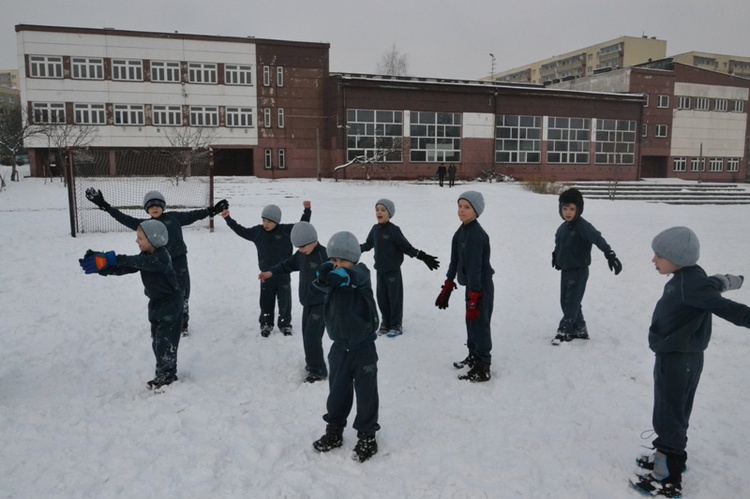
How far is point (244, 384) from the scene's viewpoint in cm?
543

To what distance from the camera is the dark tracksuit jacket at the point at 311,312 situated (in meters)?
5.41

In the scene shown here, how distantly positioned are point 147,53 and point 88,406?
128 feet

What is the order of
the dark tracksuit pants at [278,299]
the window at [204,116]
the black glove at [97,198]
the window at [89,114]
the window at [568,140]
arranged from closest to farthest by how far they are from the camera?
the black glove at [97,198], the dark tracksuit pants at [278,299], the window at [89,114], the window at [204,116], the window at [568,140]

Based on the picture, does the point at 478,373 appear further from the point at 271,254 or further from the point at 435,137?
the point at 435,137

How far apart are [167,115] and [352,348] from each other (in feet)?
130

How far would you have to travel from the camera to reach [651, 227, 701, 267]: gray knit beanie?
352 cm

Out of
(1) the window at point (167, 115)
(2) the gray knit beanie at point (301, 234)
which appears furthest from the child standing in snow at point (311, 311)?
(1) the window at point (167, 115)

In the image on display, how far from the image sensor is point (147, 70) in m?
38.0

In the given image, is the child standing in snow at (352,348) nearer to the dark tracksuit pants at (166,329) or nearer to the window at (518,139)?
the dark tracksuit pants at (166,329)

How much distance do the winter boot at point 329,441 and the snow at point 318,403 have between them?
80 millimetres

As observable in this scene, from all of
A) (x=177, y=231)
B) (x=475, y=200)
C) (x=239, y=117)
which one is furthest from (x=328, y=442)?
(x=239, y=117)

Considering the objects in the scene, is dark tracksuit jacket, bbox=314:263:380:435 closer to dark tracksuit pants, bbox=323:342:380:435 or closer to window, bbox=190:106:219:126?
dark tracksuit pants, bbox=323:342:380:435

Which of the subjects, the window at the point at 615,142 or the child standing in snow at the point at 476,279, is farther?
the window at the point at 615,142

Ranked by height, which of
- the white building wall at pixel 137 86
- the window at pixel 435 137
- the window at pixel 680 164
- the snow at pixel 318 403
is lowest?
the snow at pixel 318 403
